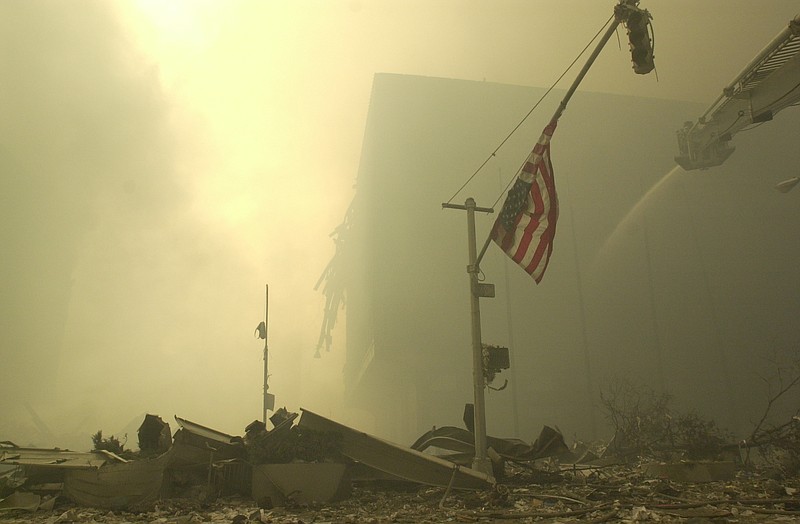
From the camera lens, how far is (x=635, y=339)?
Answer: 3497 centimetres

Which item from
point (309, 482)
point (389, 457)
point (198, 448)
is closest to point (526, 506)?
point (389, 457)

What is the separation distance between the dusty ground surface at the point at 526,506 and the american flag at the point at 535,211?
159 inches

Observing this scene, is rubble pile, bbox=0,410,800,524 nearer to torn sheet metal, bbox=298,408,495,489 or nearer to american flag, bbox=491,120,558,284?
torn sheet metal, bbox=298,408,495,489

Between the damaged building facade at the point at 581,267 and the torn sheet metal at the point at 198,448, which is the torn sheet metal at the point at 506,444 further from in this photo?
the damaged building facade at the point at 581,267

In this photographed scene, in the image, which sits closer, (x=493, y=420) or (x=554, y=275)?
(x=493, y=420)

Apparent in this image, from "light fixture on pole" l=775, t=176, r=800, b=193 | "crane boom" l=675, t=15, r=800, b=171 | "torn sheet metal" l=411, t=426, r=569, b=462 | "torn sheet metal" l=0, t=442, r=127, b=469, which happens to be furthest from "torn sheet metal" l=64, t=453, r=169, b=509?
"crane boom" l=675, t=15, r=800, b=171

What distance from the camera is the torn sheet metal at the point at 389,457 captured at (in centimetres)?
1180

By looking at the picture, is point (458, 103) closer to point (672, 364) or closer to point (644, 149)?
point (644, 149)

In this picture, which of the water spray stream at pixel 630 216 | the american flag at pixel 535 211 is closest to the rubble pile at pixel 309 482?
the american flag at pixel 535 211

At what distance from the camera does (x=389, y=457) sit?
1205 centimetres

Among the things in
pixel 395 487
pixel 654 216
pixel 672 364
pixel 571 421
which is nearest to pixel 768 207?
pixel 654 216

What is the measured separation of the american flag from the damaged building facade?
2262 cm

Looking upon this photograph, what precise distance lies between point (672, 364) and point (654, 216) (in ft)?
33.0

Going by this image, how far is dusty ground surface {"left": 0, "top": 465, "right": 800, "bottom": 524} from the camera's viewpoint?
836 cm
